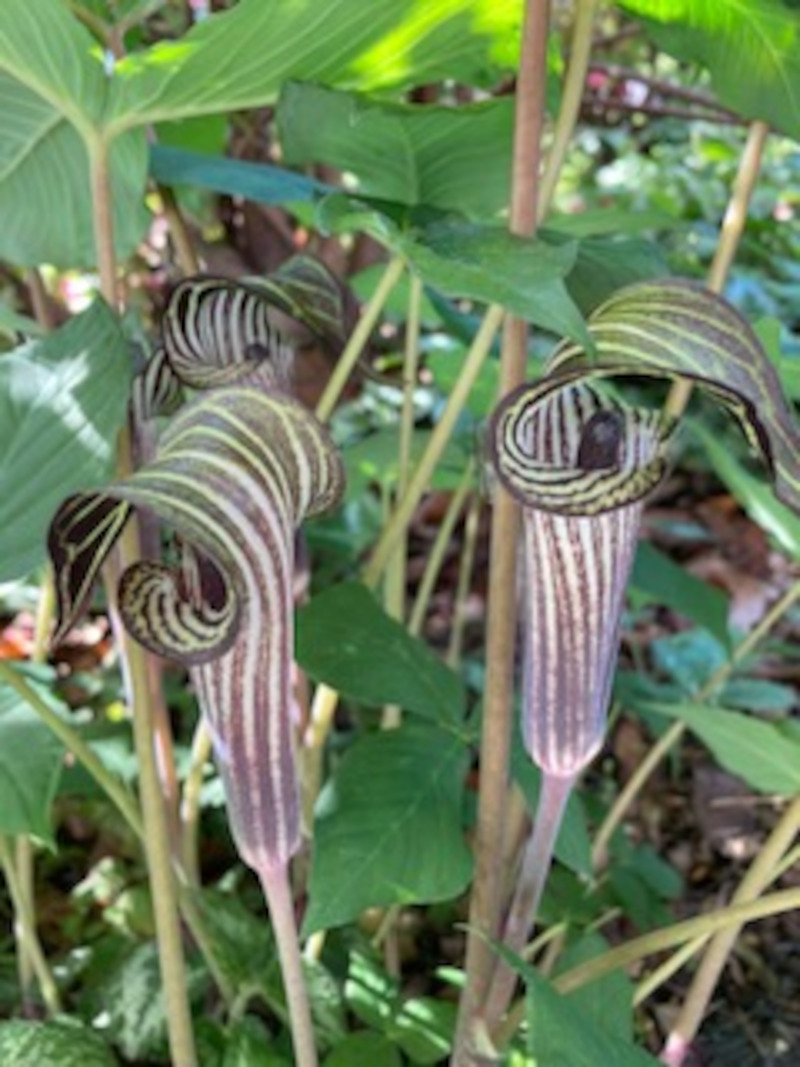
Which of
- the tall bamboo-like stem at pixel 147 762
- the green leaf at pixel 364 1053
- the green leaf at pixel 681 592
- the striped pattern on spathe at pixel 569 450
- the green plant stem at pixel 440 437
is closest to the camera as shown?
the striped pattern on spathe at pixel 569 450

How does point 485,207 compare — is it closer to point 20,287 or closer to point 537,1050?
point 537,1050

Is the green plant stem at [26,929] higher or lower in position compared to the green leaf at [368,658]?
lower

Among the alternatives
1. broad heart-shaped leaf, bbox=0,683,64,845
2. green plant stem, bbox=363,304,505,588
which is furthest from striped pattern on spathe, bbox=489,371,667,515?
broad heart-shaped leaf, bbox=0,683,64,845

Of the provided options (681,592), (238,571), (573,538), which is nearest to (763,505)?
(573,538)

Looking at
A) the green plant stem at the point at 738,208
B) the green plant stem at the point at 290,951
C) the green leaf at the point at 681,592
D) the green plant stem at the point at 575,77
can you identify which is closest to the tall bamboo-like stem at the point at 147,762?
the green plant stem at the point at 290,951

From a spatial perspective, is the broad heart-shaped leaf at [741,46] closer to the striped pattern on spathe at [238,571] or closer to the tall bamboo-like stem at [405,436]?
the tall bamboo-like stem at [405,436]

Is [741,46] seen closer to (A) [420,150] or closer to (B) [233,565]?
(A) [420,150]
